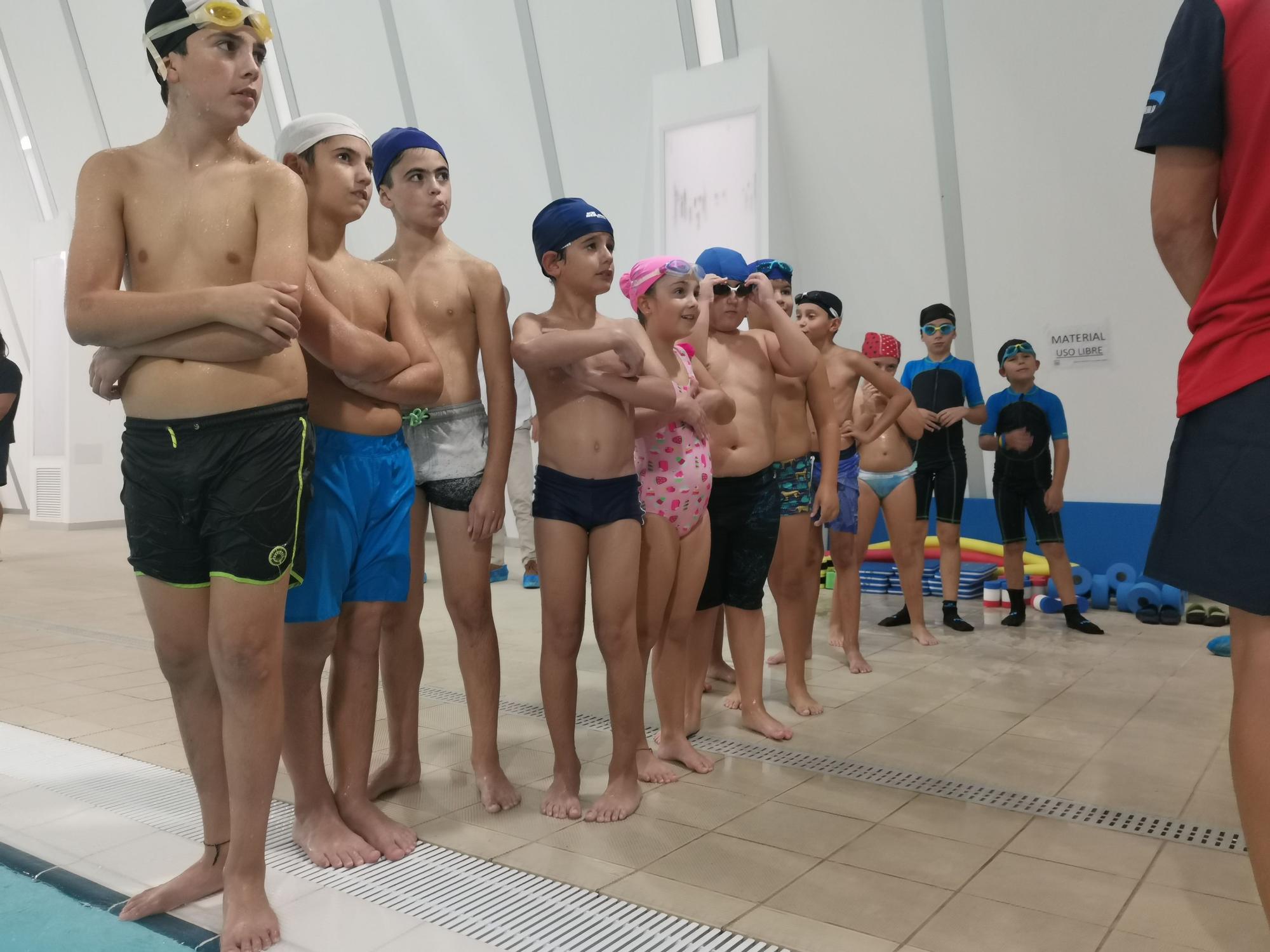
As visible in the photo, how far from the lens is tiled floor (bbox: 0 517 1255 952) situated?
2434 mm

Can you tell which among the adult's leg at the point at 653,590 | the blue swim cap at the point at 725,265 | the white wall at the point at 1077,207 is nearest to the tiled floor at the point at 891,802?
the adult's leg at the point at 653,590

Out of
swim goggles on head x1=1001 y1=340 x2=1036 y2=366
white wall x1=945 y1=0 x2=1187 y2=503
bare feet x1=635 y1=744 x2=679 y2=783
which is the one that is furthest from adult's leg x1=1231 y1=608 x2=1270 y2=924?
white wall x1=945 y1=0 x2=1187 y2=503

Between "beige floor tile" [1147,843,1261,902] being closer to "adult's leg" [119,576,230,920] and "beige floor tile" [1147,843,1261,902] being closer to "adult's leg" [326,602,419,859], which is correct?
"adult's leg" [326,602,419,859]

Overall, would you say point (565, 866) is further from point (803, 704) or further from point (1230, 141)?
point (1230, 141)

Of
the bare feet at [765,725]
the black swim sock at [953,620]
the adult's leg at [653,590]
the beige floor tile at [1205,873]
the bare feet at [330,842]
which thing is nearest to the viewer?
the beige floor tile at [1205,873]

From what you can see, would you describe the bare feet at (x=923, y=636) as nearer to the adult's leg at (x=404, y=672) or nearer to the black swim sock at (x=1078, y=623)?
the black swim sock at (x=1078, y=623)

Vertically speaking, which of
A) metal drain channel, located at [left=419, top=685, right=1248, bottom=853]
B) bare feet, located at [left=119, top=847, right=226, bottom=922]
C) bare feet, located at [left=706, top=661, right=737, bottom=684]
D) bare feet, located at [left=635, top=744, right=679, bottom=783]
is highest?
bare feet, located at [left=119, top=847, right=226, bottom=922]

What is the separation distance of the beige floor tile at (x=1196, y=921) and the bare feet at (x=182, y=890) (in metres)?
2.25

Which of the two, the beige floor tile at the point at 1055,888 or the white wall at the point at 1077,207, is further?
the white wall at the point at 1077,207

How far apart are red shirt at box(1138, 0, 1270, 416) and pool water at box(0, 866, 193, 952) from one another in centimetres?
252

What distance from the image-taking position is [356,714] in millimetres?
2938

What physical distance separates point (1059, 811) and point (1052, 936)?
3.07ft

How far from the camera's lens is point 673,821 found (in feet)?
10.2

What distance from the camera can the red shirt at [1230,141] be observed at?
67.1 inches
